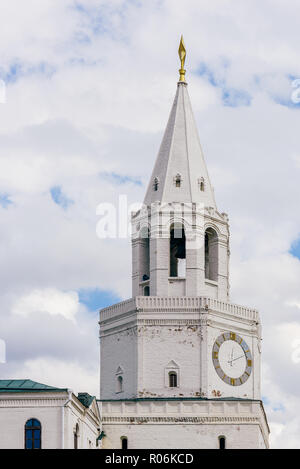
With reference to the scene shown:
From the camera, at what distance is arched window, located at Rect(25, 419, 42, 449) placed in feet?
264

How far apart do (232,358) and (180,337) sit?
374cm

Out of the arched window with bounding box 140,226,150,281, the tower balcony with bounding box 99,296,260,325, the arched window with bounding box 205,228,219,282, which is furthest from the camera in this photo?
the arched window with bounding box 140,226,150,281

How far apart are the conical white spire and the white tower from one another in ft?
0.23

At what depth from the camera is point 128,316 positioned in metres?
96.2

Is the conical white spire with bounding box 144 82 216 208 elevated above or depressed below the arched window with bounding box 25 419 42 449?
above

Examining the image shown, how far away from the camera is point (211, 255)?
9888cm

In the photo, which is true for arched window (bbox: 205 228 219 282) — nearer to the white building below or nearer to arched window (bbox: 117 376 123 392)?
arched window (bbox: 117 376 123 392)

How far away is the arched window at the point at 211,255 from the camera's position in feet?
322

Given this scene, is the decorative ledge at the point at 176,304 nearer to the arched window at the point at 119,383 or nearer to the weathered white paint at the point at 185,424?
the arched window at the point at 119,383

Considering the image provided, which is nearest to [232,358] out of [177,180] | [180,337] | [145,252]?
[180,337]

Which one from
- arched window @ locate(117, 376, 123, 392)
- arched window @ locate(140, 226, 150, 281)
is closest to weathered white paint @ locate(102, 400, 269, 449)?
arched window @ locate(117, 376, 123, 392)

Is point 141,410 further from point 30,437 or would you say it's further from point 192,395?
point 30,437

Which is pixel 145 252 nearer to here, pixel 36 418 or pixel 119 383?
pixel 119 383

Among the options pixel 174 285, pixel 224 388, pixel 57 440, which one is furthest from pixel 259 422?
→ pixel 57 440
